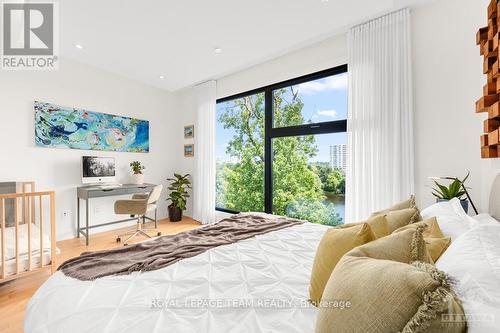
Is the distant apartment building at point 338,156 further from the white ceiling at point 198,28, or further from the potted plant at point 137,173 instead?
the potted plant at point 137,173

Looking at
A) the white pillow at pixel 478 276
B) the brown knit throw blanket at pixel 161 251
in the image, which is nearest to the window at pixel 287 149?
the brown knit throw blanket at pixel 161 251

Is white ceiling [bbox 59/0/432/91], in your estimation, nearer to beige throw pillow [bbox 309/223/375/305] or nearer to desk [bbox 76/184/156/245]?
desk [bbox 76/184/156/245]

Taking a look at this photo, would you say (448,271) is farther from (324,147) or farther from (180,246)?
(324,147)

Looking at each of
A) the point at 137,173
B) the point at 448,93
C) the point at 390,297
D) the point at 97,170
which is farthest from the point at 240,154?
the point at 390,297

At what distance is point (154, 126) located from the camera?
15.6ft

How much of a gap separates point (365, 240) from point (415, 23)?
2600mm

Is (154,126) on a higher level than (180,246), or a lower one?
higher

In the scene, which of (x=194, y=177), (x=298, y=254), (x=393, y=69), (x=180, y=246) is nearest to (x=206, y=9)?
(x=393, y=69)

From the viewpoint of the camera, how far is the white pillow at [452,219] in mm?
1146

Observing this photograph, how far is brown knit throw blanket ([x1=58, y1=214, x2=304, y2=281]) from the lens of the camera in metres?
1.25

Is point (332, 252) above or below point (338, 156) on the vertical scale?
below

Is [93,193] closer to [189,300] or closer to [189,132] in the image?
[189,132]

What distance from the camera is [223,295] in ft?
3.35

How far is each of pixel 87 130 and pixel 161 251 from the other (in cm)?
328
